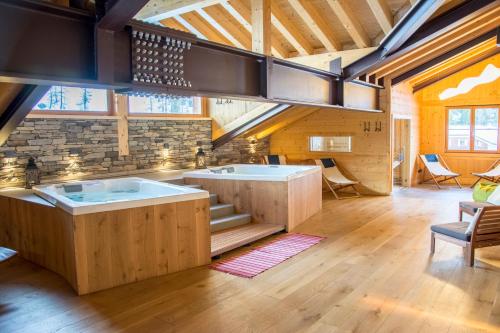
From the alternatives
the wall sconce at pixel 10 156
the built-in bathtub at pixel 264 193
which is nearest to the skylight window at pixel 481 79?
the built-in bathtub at pixel 264 193

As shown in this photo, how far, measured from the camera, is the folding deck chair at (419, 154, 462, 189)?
31.3ft

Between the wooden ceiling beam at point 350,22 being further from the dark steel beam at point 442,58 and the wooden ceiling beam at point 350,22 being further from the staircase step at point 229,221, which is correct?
the staircase step at point 229,221

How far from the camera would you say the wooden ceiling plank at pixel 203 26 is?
6.37 meters

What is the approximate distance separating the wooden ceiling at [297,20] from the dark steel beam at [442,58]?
2578 millimetres

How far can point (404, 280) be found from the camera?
12.7 ft

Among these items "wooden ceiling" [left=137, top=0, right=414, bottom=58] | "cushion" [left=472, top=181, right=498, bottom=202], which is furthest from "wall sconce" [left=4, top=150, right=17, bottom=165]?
"cushion" [left=472, top=181, right=498, bottom=202]

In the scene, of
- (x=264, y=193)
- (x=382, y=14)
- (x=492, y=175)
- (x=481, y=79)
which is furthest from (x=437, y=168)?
(x=264, y=193)

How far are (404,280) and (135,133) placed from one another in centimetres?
462

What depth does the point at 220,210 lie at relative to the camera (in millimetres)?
5762

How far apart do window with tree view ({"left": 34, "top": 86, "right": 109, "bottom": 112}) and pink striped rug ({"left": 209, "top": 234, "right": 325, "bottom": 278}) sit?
328 cm

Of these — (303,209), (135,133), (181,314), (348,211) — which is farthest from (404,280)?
(135,133)

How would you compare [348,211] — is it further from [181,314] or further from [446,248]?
[181,314]

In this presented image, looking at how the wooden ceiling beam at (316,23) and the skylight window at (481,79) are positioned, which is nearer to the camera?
the wooden ceiling beam at (316,23)

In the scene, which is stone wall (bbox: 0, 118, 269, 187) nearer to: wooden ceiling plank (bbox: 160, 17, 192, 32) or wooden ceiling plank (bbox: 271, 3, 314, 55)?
wooden ceiling plank (bbox: 160, 17, 192, 32)
